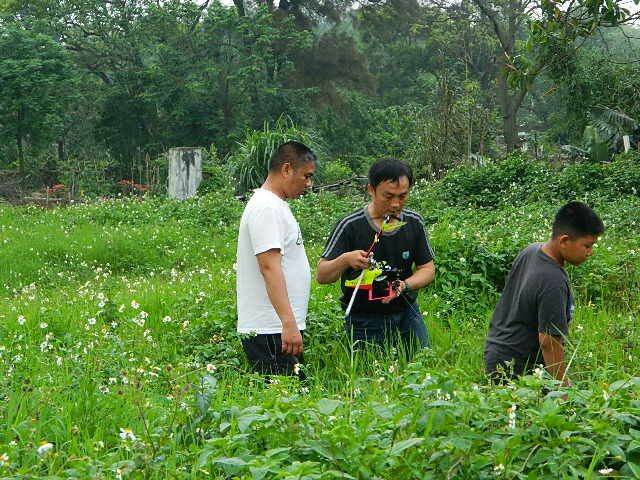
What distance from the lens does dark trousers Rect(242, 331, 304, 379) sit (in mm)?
4770

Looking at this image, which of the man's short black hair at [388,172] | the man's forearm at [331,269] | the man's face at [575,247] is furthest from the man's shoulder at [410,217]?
the man's face at [575,247]

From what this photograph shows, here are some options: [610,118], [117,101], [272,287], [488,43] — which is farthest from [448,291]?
[488,43]

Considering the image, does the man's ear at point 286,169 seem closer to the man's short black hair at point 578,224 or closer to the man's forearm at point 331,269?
the man's forearm at point 331,269

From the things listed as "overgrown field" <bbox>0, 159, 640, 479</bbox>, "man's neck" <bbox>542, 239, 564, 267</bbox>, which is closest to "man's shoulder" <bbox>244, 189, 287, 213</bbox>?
"overgrown field" <bbox>0, 159, 640, 479</bbox>

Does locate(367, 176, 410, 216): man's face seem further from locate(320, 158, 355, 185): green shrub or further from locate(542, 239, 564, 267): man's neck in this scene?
locate(320, 158, 355, 185): green shrub

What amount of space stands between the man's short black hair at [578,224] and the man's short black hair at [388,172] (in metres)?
0.98

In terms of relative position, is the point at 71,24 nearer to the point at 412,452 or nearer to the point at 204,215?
the point at 204,215

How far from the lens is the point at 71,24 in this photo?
112 ft

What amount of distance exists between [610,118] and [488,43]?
17.4 m

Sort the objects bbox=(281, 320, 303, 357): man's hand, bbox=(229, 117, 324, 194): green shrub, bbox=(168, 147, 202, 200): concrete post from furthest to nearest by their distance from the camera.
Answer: bbox=(229, 117, 324, 194): green shrub → bbox=(168, 147, 202, 200): concrete post → bbox=(281, 320, 303, 357): man's hand

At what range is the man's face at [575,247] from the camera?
13.7 ft

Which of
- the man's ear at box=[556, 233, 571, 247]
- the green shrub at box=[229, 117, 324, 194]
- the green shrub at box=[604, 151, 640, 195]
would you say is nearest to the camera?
the man's ear at box=[556, 233, 571, 247]

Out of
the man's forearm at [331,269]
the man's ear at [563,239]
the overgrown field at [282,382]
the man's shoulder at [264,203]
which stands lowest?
the overgrown field at [282,382]

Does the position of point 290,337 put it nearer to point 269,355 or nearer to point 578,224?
point 269,355
